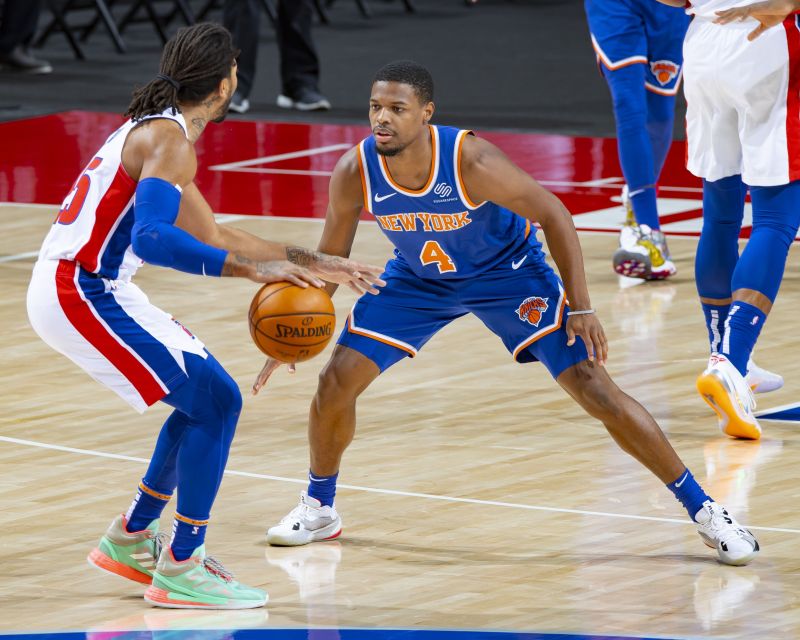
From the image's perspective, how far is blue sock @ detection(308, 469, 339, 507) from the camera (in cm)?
556

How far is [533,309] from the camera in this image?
5480 millimetres

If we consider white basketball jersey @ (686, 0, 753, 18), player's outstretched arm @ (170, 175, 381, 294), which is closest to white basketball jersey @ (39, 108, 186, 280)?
player's outstretched arm @ (170, 175, 381, 294)

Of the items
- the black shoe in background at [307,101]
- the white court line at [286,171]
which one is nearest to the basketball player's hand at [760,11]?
the white court line at [286,171]

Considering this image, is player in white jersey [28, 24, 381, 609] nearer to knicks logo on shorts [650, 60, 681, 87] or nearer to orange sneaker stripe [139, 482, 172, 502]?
orange sneaker stripe [139, 482, 172, 502]

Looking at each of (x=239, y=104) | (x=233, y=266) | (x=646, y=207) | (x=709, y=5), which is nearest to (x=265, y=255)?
(x=233, y=266)

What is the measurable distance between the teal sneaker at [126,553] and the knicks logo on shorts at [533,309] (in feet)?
3.98

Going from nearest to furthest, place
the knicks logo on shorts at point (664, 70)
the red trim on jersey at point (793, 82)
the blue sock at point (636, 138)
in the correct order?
1. the red trim on jersey at point (793, 82)
2. the blue sock at point (636, 138)
3. the knicks logo on shorts at point (664, 70)

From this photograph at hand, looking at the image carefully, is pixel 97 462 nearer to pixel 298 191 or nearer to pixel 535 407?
pixel 535 407

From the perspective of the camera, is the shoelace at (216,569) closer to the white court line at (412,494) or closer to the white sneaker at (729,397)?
the white court line at (412,494)

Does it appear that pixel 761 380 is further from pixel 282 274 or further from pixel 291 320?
pixel 282 274

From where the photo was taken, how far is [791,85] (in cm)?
680

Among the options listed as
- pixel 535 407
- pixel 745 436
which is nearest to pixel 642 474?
pixel 745 436

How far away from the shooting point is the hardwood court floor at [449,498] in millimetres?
4902

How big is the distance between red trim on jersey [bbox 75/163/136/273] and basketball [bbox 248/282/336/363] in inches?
17.0
